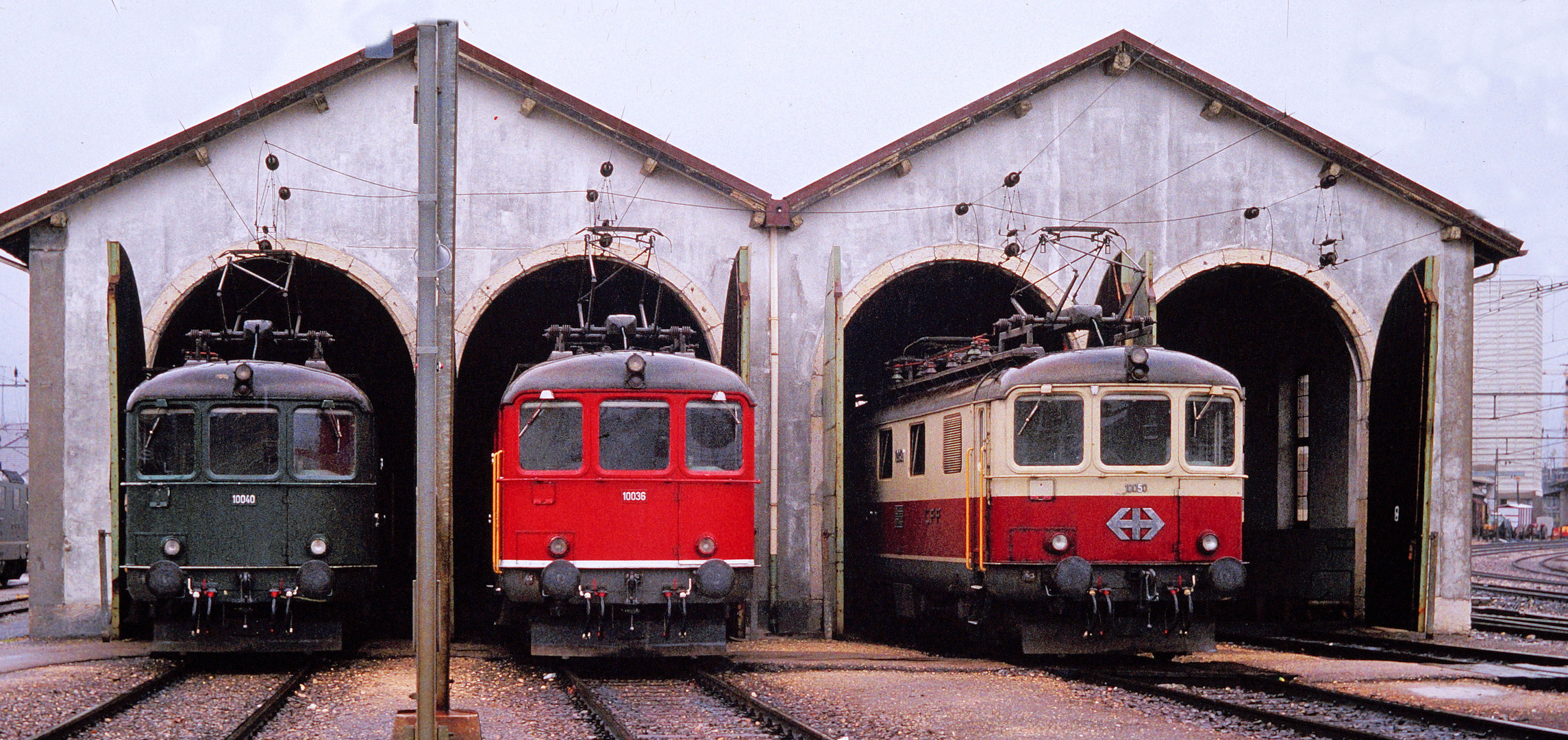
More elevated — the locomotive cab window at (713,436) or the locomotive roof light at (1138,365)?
the locomotive roof light at (1138,365)

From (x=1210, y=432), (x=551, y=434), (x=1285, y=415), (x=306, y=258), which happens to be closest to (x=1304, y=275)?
(x=1285, y=415)

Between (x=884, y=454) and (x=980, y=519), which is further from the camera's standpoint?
(x=884, y=454)

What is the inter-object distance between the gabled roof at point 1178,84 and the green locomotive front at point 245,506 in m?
6.73

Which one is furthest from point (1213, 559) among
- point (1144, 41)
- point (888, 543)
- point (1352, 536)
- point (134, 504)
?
point (134, 504)

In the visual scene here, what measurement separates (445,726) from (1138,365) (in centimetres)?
791

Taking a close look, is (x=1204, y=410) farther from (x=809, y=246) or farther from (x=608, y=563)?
(x=809, y=246)

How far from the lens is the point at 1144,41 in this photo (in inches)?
754

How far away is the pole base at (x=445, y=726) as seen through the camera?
320 inches

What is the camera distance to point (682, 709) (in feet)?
36.7

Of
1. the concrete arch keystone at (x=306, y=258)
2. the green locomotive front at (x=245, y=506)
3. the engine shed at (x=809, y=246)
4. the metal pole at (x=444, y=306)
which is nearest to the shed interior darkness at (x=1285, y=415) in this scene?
the engine shed at (x=809, y=246)

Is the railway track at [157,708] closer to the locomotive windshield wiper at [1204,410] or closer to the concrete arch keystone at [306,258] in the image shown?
the concrete arch keystone at [306,258]

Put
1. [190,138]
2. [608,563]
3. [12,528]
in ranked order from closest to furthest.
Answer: [608,563] → [190,138] → [12,528]

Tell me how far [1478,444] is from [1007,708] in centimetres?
9482

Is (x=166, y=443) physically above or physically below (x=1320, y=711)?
above
